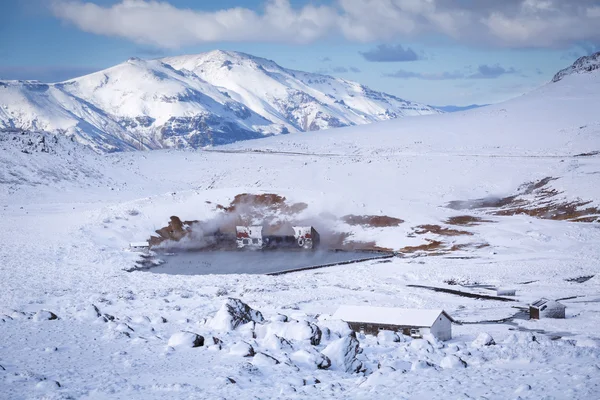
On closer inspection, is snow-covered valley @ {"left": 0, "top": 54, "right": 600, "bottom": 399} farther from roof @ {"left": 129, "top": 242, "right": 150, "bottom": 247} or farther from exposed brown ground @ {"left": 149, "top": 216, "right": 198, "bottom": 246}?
roof @ {"left": 129, "top": 242, "right": 150, "bottom": 247}

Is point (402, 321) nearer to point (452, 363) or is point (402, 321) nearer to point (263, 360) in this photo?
point (452, 363)

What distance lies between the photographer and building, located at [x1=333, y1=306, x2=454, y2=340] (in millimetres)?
33750

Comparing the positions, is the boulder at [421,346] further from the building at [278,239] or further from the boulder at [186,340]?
the building at [278,239]

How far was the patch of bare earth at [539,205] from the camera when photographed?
3044 inches

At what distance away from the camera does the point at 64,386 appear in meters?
19.8

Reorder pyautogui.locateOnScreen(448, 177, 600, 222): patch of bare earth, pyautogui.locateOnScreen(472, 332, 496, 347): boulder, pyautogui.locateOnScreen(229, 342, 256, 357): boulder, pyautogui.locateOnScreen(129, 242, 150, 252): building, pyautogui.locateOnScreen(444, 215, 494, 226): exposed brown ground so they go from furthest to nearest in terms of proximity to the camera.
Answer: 1. pyautogui.locateOnScreen(448, 177, 600, 222): patch of bare earth
2. pyautogui.locateOnScreen(444, 215, 494, 226): exposed brown ground
3. pyautogui.locateOnScreen(129, 242, 150, 252): building
4. pyautogui.locateOnScreen(472, 332, 496, 347): boulder
5. pyautogui.locateOnScreen(229, 342, 256, 357): boulder

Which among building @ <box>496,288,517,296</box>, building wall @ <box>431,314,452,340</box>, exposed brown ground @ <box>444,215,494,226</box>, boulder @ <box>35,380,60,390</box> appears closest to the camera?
boulder @ <box>35,380,60,390</box>

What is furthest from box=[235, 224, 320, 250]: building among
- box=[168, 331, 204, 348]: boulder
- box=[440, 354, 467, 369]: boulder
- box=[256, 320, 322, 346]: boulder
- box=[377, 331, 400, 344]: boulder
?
box=[440, 354, 467, 369]: boulder

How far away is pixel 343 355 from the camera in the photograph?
2364cm

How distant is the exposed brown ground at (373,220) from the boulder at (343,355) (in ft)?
166

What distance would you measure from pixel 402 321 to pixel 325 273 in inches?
977

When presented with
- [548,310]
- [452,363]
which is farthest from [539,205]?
[452,363]

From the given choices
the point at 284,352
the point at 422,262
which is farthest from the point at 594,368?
the point at 422,262

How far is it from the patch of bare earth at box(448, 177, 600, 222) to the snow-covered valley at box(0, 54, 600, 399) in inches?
13.6
